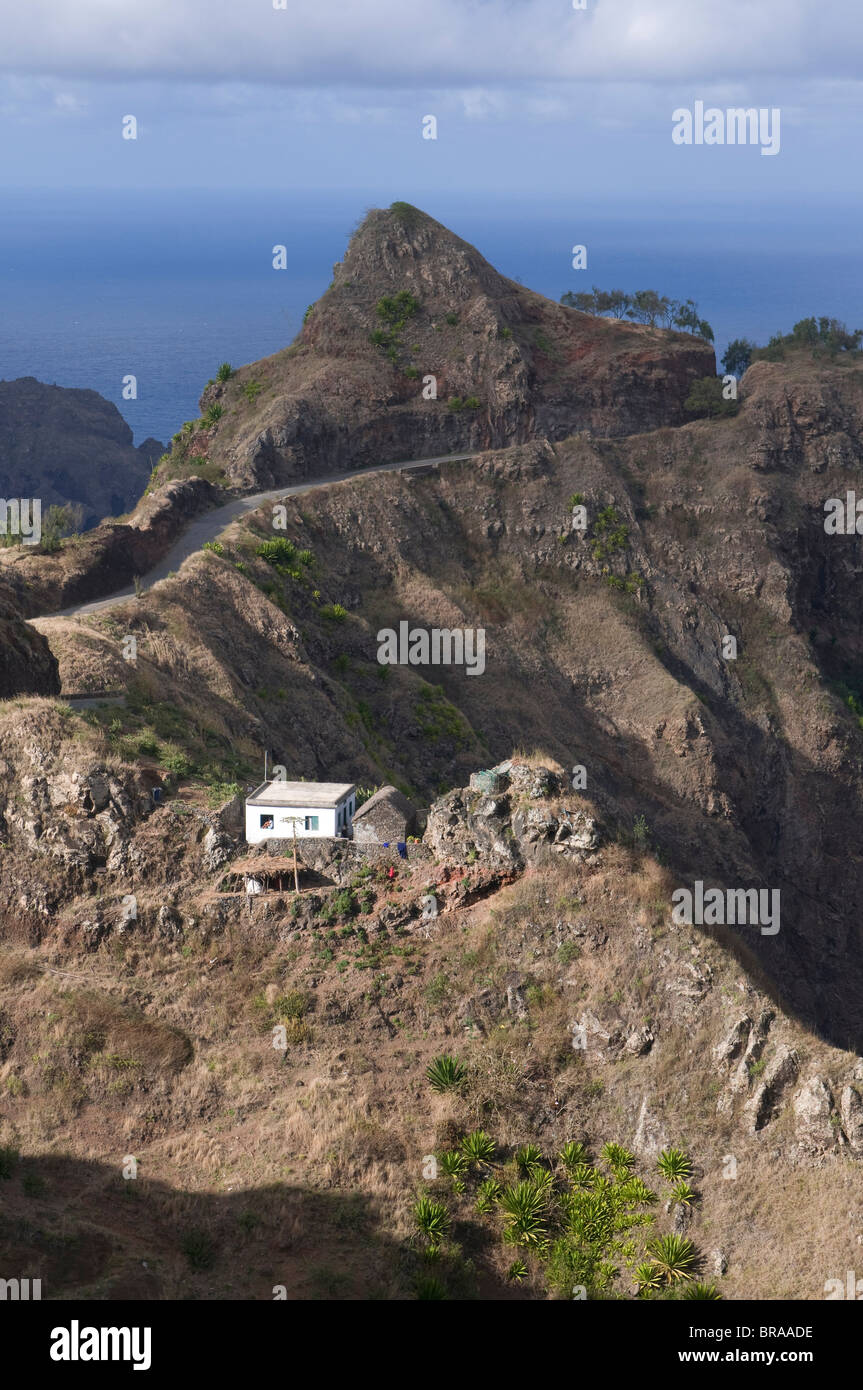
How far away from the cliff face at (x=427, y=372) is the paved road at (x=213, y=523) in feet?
3.78

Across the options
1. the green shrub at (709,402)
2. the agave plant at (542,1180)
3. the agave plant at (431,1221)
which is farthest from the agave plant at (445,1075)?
the green shrub at (709,402)

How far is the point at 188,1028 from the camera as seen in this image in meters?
29.5

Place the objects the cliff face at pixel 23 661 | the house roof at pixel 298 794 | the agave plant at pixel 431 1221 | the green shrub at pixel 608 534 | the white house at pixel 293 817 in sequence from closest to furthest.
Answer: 1. the agave plant at pixel 431 1221
2. the white house at pixel 293 817
3. the house roof at pixel 298 794
4. the cliff face at pixel 23 661
5. the green shrub at pixel 608 534

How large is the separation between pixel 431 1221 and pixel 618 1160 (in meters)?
4.42

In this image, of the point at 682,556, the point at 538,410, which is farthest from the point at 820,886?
the point at 538,410

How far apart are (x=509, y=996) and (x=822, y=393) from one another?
64.4 m

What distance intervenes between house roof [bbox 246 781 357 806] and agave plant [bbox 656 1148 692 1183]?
1204 centimetres

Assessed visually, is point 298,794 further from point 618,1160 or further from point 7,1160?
point 618,1160

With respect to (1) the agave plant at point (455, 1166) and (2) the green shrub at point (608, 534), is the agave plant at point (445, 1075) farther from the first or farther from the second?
(2) the green shrub at point (608, 534)

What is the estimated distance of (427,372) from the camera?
7850 centimetres

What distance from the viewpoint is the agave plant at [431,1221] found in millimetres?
24719

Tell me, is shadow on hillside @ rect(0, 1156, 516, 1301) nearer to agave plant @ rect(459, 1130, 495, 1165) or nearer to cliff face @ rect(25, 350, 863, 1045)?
agave plant @ rect(459, 1130, 495, 1165)

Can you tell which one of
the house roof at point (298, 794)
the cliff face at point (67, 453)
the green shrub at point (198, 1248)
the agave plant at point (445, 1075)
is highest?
the cliff face at point (67, 453)

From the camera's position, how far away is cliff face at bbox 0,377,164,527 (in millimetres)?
153500
